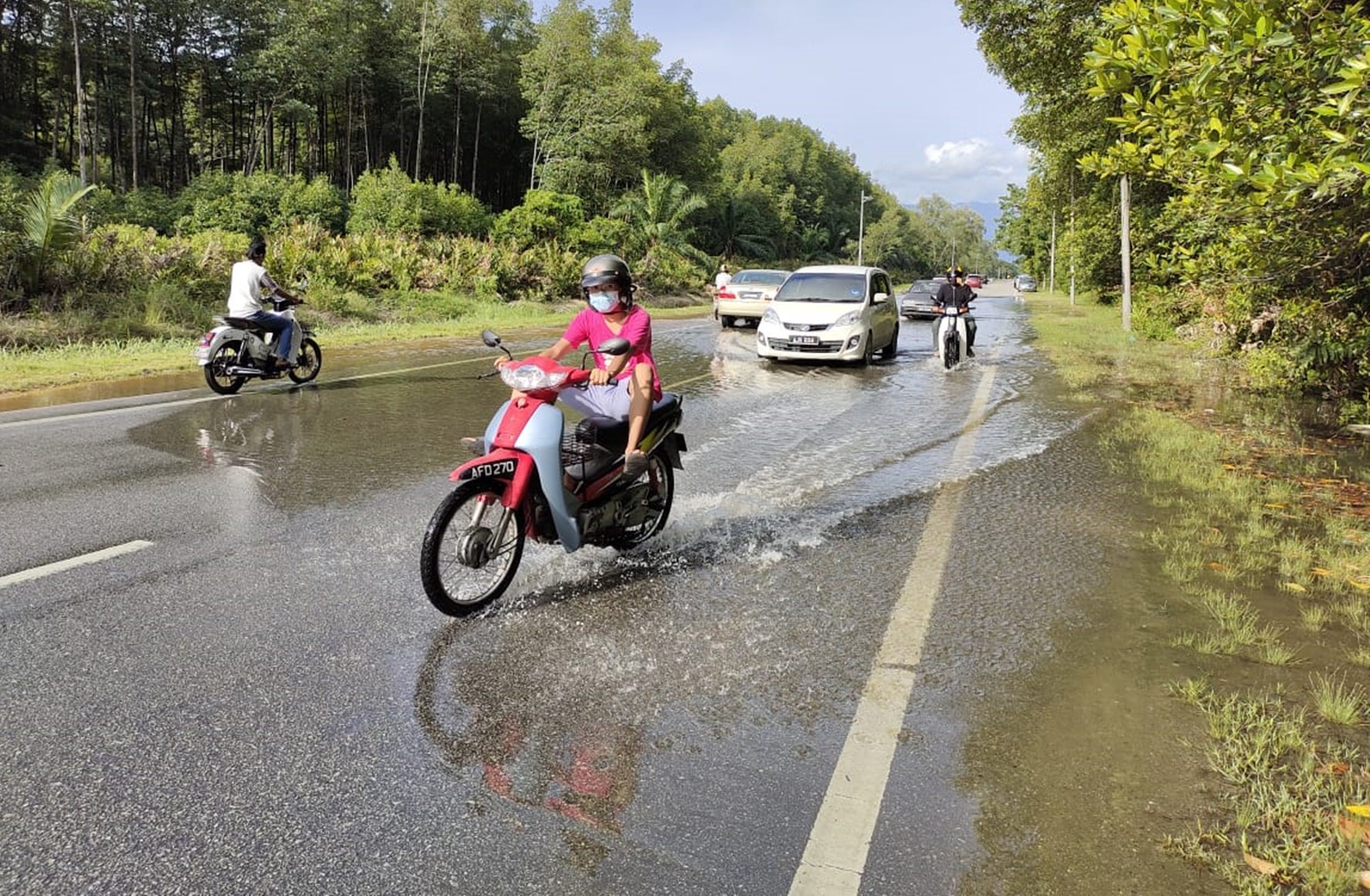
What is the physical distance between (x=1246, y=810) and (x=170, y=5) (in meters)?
53.3

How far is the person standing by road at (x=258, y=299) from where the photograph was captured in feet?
35.2

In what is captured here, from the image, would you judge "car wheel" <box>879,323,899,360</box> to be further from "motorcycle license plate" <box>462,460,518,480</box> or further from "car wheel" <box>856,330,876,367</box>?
"motorcycle license plate" <box>462,460,518,480</box>

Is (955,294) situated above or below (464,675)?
above

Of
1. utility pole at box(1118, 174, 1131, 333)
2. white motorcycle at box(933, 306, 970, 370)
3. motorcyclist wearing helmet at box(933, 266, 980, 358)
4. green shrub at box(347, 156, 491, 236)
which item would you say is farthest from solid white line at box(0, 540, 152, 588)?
green shrub at box(347, 156, 491, 236)

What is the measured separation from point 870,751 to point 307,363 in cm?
1051

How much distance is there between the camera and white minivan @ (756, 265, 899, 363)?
1480cm

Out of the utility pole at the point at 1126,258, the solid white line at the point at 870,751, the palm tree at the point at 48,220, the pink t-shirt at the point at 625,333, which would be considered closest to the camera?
the solid white line at the point at 870,751

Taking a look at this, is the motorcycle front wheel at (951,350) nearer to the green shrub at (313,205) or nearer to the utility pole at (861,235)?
the green shrub at (313,205)

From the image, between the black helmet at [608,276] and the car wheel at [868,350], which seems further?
the car wheel at [868,350]

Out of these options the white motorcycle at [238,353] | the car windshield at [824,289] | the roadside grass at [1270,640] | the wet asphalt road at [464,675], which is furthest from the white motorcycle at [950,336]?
the white motorcycle at [238,353]

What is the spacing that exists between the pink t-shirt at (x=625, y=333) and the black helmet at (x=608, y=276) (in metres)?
0.13

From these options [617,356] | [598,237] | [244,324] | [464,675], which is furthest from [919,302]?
[464,675]

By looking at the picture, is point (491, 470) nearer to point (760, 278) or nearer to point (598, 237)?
point (760, 278)

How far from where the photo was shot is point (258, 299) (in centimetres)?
1094
